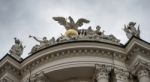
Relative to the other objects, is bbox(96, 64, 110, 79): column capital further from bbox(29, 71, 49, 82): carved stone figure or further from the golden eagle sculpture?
the golden eagle sculpture

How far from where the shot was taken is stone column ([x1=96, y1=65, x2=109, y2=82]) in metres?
19.6

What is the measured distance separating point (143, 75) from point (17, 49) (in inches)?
302

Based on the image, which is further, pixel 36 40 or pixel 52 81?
pixel 36 40

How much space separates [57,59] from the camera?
2103cm

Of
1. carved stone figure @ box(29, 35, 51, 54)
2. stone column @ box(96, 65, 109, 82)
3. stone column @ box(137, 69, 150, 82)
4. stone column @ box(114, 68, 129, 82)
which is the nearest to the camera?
stone column @ box(137, 69, 150, 82)

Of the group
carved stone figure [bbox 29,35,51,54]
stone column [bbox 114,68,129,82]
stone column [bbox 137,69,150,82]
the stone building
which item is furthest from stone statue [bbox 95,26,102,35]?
stone column [bbox 137,69,150,82]

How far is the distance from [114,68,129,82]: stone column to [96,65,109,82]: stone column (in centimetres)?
49

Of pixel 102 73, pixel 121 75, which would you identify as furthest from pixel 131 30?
pixel 102 73

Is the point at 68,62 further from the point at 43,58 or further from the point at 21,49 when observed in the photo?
the point at 21,49

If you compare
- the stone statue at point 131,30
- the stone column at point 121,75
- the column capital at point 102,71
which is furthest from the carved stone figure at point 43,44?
the stone column at point 121,75

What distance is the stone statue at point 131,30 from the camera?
2180 cm

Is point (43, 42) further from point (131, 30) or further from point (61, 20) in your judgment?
point (131, 30)

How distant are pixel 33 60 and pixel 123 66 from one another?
185 inches

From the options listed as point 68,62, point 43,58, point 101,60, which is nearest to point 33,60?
point 43,58
